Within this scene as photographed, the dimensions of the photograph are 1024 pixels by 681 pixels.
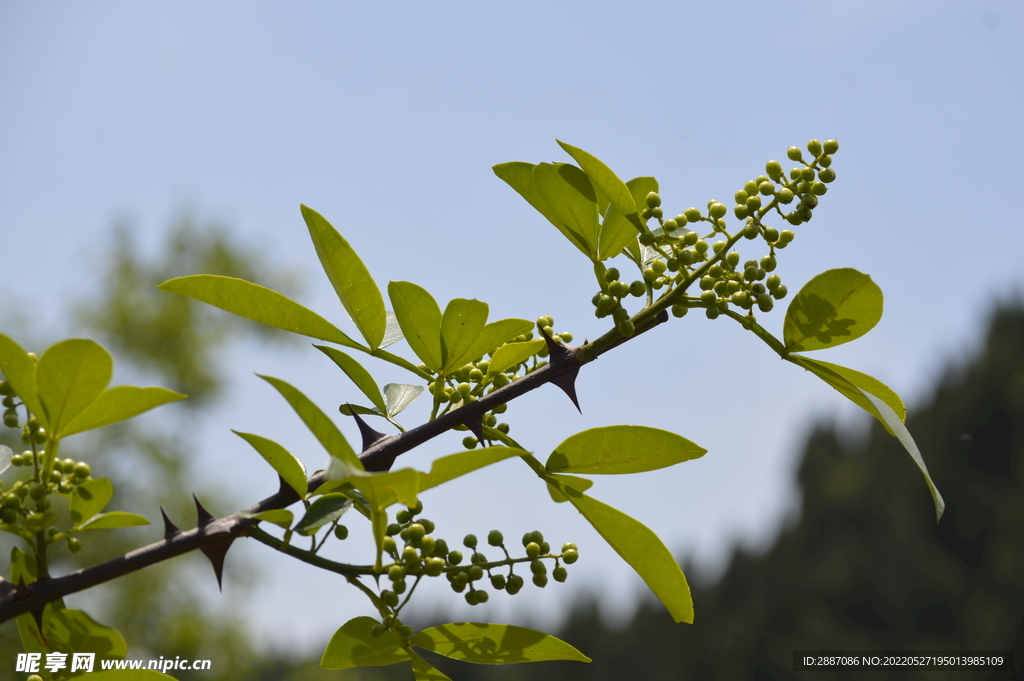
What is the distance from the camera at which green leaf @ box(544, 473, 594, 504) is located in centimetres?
68

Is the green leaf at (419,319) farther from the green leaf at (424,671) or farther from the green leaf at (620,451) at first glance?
the green leaf at (424,671)

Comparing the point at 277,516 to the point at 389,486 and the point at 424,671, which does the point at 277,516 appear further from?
the point at 424,671

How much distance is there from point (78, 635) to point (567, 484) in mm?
592

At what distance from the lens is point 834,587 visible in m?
25.2

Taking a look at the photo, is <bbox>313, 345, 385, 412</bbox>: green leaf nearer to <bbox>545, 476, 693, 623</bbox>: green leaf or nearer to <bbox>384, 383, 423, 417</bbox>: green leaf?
<bbox>384, 383, 423, 417</bbox>: green leaf

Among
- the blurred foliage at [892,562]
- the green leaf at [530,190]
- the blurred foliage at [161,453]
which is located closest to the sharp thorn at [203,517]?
the green leaf at [530,190]

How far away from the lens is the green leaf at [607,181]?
0.72 m

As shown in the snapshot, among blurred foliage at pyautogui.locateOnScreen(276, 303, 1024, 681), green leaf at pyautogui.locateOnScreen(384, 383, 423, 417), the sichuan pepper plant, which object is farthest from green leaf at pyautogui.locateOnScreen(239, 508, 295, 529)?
blurred foliage at pyautogui.locateOnScreen(276, 303, 1024, 681)

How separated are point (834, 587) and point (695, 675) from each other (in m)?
6.42

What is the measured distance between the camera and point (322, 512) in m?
0.64

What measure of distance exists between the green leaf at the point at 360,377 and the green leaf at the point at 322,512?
18cm

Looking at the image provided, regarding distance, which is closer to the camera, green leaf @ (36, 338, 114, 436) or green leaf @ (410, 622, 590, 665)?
green leaf @ (36, 338, 114, 436)

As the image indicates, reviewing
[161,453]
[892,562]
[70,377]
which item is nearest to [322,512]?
[70,377]

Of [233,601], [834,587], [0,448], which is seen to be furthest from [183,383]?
[834,587]
